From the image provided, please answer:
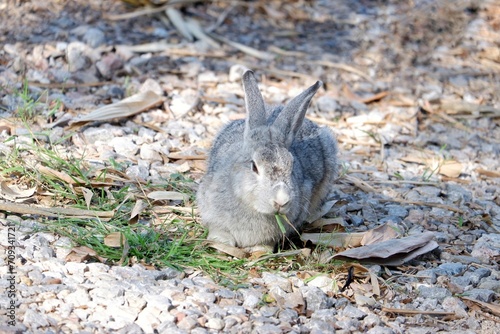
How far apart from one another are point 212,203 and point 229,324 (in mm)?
1149

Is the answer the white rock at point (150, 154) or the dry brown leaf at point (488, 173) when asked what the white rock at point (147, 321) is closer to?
the white rock at point (150, 154)

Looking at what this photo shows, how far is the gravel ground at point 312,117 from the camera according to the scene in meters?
4.17

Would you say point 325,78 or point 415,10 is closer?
point 325,78

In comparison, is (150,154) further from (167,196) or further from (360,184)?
(360,184)

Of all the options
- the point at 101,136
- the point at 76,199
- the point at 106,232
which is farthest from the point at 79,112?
the point at 106,232

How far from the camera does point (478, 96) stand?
8.27 m

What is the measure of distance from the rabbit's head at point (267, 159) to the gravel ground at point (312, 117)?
0.51 meters

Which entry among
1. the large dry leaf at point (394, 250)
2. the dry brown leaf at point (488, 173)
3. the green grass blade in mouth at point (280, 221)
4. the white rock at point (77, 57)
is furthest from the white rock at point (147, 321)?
the white rock at point (77, 57)

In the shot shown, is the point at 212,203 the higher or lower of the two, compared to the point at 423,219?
higher

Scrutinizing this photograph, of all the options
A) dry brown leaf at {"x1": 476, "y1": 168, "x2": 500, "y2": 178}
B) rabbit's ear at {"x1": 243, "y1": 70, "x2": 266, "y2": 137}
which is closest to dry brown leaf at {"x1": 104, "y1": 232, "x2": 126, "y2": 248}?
rabbit's ear at {"x1": 243, "y1": 70, "x2": 266, "y2": 137}

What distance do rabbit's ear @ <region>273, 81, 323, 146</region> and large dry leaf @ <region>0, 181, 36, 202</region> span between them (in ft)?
5.72

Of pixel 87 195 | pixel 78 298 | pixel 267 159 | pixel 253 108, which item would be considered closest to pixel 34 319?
pixel 78 298

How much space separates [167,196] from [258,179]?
1.05 metres

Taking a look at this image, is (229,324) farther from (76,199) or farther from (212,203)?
(76,199)
